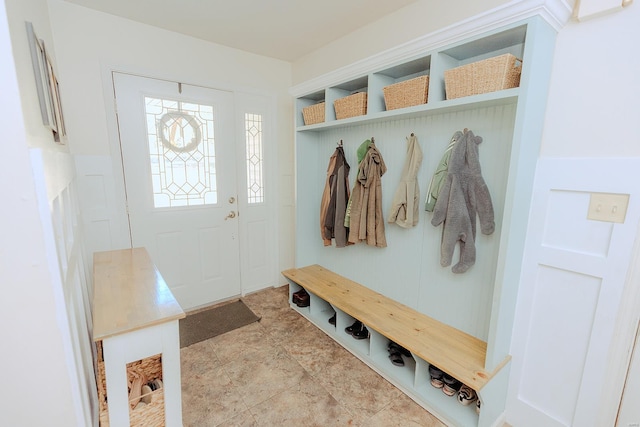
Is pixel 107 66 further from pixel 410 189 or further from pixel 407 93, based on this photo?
pixel 410 189

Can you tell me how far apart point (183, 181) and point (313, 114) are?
4.37 ft

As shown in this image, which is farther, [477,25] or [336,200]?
[336,200]

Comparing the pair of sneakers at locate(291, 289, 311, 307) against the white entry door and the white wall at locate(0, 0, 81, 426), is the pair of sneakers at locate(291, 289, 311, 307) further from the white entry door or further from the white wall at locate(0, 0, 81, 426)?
the white wall at locate(0, 0, 81, 426)

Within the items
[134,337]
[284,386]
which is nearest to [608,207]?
[284,386]

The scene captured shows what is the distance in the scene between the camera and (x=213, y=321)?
2562 millimetres

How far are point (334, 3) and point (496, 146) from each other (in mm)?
1472

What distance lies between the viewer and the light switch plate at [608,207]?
1.18 meters

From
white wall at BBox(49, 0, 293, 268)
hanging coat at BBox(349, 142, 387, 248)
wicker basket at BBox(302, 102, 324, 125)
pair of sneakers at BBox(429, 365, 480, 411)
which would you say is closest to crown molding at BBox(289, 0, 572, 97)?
wicker basket at BBox(302, 102, 324, 125)

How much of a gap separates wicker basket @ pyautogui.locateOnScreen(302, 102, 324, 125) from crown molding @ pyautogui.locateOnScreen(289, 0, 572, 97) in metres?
0.47

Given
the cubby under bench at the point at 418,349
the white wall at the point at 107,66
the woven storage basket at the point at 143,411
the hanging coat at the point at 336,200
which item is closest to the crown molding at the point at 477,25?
the hanging coat at the point at 336,200

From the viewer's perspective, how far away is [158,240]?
2543 millimetres

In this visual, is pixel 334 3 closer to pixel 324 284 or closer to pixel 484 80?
pixel 484 80

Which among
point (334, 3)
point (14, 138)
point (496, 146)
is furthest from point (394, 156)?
point (14, 138)

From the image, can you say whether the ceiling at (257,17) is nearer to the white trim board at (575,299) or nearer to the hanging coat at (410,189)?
the hanging coat at (410,189)
